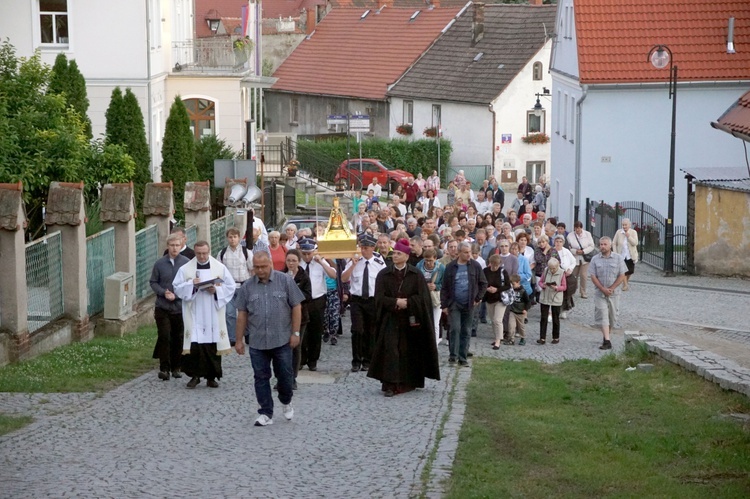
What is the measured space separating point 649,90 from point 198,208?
19.4 metres

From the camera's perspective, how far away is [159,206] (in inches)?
855

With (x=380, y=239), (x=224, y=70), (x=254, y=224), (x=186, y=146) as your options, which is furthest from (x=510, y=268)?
(x=224, y=70)

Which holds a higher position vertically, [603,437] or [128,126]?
[128,126]

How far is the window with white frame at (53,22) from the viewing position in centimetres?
3600

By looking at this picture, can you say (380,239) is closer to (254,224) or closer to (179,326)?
(254,224)

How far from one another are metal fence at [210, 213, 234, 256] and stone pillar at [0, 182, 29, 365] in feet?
30.5

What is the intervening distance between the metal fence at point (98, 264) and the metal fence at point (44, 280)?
→ 0.96m

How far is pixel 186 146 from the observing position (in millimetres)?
34875

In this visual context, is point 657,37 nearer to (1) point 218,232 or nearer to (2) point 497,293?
(1) point 218,232

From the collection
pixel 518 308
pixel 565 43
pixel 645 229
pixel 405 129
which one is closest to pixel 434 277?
pixel 518 308

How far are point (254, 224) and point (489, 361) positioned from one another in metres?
4.47

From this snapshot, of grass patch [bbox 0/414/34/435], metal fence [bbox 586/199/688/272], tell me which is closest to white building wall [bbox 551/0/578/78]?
metal fence [bbox 586/199/688/272]

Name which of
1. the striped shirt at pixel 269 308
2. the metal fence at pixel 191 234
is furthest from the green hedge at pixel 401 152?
the striped shirt at pixel 269 308

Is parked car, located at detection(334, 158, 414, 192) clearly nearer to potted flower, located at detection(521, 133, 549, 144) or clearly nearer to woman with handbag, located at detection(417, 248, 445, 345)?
potted flower, located at detection(521, 133, 549, 144)
